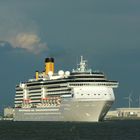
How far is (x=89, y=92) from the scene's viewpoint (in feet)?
530

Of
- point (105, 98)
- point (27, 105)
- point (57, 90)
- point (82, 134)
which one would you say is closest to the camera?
point (82, 134)

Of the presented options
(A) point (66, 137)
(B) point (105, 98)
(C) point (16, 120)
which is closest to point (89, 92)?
(B) point (105, 98)

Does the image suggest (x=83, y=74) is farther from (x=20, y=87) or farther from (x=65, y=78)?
(x=20, y=87)

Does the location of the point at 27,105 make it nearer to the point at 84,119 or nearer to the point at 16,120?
the point at 16,120

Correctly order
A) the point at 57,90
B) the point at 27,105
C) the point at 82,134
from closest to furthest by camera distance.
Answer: the point at 82,134, the point at 57,90, the point at 27,105

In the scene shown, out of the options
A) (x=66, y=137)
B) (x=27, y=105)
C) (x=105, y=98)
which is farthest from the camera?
(x=27, y=105)

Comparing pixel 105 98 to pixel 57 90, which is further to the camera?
pixel 57 90

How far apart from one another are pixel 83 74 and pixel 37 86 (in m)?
21.0

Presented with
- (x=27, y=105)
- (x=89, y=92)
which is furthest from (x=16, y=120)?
(x=89, y=92)

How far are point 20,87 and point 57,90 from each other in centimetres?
2243

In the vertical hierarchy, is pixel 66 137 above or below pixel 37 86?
below

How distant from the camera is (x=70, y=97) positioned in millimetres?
164625

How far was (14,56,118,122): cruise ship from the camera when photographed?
161500 mm

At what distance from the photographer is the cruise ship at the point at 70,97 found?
162 meters
